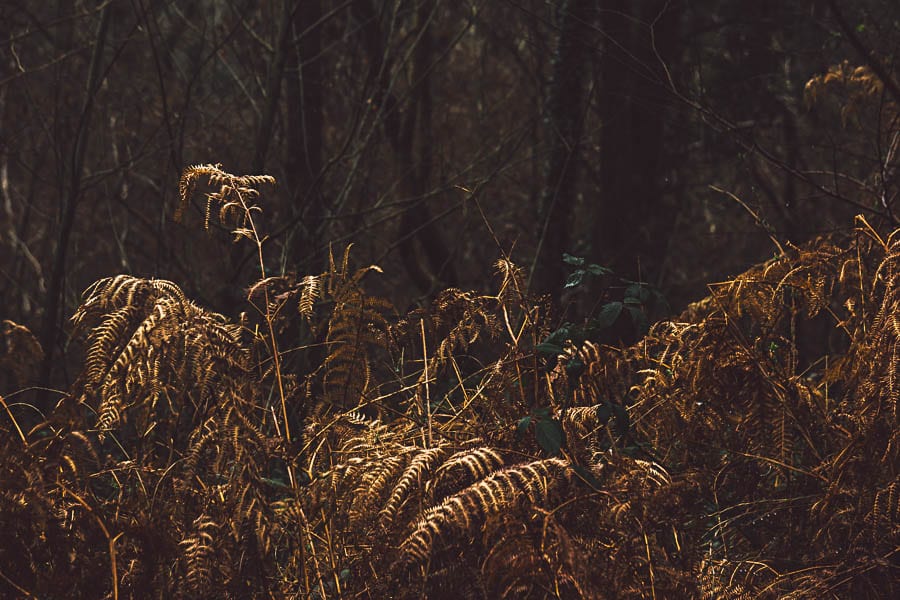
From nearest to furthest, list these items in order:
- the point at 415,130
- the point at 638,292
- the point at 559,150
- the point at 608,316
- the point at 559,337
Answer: the point at 559,337, the point at 608,316, the point at 638,292, the point at 559,150, the point at 415,130

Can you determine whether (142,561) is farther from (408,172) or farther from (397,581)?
(408,172)

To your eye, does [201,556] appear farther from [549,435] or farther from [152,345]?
[549,435]

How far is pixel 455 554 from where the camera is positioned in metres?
2.08

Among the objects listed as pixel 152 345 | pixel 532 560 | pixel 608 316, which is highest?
pixel 152 345

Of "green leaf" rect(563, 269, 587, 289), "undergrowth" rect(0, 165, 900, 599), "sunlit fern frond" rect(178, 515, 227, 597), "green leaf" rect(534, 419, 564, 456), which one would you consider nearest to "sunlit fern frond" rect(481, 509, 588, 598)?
"undergrowth" rect(0, 165, 900, 599)

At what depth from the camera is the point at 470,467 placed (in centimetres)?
195

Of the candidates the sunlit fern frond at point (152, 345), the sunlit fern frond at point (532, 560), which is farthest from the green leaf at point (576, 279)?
the sunlit fern frond at point (152, 345)

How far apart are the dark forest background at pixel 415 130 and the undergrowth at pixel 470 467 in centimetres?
65

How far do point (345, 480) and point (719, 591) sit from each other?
85 centimetres

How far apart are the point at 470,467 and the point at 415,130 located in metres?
7.27

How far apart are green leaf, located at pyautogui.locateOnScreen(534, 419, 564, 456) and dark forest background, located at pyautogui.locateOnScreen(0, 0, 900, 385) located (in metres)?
1.08

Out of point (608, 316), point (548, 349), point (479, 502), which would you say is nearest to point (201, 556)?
point (479, 502)

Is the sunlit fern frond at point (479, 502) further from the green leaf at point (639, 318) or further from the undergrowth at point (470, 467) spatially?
the green leaf at point (639, 318)

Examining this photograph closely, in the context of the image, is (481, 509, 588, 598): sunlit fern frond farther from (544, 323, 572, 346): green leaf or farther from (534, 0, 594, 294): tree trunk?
(534, 0, 594, 294): tree trunk
